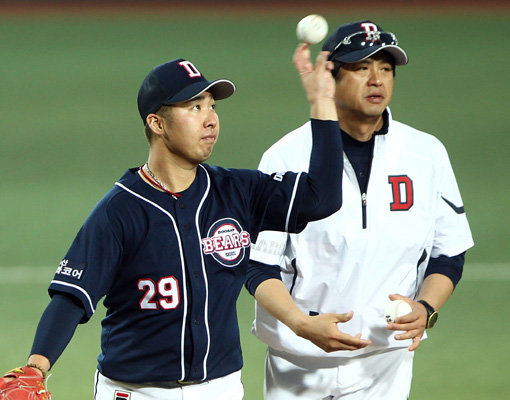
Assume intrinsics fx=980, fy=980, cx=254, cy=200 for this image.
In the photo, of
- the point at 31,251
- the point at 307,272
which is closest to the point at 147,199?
the point at 307,272

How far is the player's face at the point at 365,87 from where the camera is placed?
4004mm

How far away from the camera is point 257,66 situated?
45.6ft

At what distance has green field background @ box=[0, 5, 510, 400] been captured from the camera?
6.46 m

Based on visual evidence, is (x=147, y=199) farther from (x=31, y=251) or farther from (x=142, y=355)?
(x=31, y=251)

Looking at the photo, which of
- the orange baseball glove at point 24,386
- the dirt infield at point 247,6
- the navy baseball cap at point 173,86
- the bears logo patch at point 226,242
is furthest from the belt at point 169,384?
the dirt infield at point 247,6

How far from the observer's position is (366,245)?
3982mm

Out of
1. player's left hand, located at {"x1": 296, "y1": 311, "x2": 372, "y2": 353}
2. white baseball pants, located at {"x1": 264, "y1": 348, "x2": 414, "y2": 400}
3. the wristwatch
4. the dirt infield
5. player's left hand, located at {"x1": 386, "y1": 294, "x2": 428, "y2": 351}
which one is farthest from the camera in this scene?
the dirt infield

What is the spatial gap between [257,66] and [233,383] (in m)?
10.6

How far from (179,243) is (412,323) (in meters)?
1.01

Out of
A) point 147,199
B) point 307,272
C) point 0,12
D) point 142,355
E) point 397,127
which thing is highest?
point 0,12

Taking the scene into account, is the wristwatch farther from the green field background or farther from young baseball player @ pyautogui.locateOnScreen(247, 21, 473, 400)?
the green field background

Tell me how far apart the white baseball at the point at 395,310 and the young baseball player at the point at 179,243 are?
1.63ft

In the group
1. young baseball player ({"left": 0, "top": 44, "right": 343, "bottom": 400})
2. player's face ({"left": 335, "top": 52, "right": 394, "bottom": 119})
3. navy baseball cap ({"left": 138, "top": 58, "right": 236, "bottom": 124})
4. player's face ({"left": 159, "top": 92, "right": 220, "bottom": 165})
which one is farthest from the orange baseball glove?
player's face ({"left": 335, "top": 52, "right": 394, "bottom": 119})

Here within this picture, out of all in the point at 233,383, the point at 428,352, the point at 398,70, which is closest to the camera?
the point at 233,383
